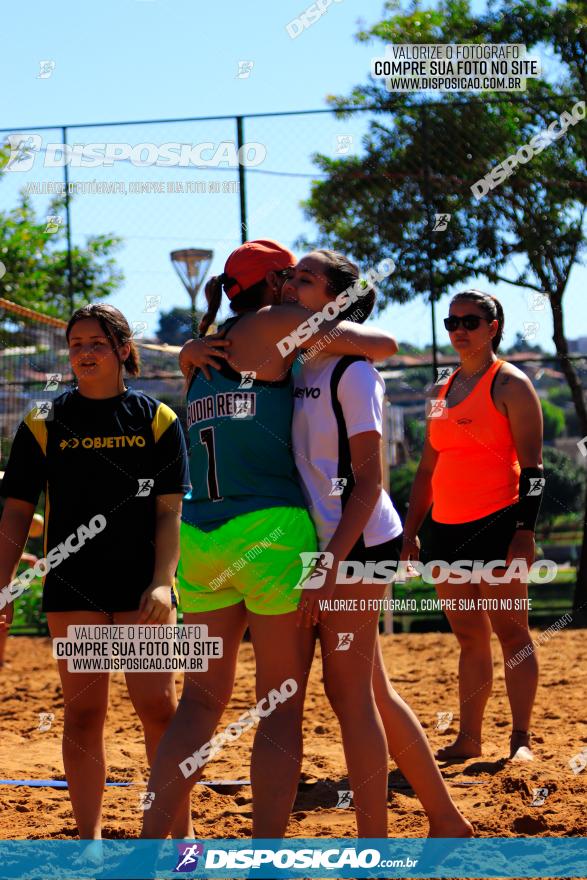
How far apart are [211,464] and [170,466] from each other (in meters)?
0.41

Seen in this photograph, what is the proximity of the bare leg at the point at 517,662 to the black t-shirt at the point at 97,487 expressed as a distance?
70.6 inches

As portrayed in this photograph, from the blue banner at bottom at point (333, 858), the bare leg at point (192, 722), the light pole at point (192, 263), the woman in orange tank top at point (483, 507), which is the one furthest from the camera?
the light pole at point (192, 263)

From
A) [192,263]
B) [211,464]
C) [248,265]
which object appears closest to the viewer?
[211,464]

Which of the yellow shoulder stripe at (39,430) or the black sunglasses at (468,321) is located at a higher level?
the black sunglasses at (468,321)

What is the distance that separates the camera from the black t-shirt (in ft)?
10.9

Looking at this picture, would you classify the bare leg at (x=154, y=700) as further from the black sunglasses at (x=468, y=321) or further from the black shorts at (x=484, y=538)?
the black sunglasses at (x=468, y=321)

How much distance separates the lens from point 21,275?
13.9 metres

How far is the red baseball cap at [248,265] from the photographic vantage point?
125 inches

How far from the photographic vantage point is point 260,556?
2.93 metres

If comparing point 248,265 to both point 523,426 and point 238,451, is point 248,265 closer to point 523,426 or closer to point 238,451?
point 238,451

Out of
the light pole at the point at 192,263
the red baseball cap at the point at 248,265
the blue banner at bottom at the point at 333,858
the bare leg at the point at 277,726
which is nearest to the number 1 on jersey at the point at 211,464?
the bare leg at the point at 277,726

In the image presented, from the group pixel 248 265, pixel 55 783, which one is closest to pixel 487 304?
pixel 248 265

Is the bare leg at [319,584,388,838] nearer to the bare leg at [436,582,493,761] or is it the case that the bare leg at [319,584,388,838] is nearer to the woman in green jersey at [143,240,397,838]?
the woman in green jersey at [143,240,397,838]

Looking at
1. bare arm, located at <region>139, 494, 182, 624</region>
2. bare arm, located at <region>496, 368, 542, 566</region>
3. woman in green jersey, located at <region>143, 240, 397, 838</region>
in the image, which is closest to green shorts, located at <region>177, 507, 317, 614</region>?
woman in green jersey, located at <region>143, 240, 397, 838</region>
